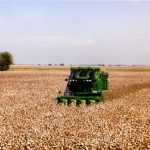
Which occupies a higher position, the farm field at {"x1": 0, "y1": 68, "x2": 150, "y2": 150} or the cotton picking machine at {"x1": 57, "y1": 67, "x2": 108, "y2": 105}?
the cotton picking machine at {"x1": 57, "y1": 67, "x2": 108, "y2": 105}

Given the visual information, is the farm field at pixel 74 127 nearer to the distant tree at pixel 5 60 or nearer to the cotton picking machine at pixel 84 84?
the cotton picking machine at pixel 84 84

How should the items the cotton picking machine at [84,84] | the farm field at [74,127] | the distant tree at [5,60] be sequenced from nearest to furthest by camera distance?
the farm field at [74,127], the cotton picking machine at [84,84], the distant tree at [5,60]

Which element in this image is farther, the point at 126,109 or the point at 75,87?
the point at 75,87

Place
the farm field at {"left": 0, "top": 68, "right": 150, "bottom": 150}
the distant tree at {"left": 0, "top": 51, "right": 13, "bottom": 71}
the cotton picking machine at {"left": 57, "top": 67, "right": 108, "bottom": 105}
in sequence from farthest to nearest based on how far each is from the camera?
the distant tree at {"left": 0, "top": 51, "right": 13, "bottom": 71}
the cotton picking machine at {"left": 57, "top": 67, "right": 108, "bottom": 105}
the farm field at {"left": 0, "top": 68, "right": 150, "bottom": 150}

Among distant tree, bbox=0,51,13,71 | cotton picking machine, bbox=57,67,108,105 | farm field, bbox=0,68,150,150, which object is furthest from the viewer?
distant tree, bbox=0,51,13,71

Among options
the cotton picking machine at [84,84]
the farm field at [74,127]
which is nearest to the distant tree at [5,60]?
the cotton picking machine at [84,84]

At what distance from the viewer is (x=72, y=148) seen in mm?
12719

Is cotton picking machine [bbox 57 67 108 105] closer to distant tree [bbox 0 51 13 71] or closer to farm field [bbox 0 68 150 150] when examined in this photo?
farm field [bbox 0 68 150 150]

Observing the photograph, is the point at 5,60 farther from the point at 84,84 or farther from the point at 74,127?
the point at 74,127

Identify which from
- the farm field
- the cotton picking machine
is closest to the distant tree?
the cotton picking machine

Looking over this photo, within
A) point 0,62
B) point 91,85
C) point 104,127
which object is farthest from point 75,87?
point 0,62

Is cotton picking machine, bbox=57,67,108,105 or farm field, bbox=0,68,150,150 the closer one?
farm field, bbox=0,68,150,150

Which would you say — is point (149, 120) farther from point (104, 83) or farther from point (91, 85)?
point (104, 83)

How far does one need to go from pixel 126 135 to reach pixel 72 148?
240cm
